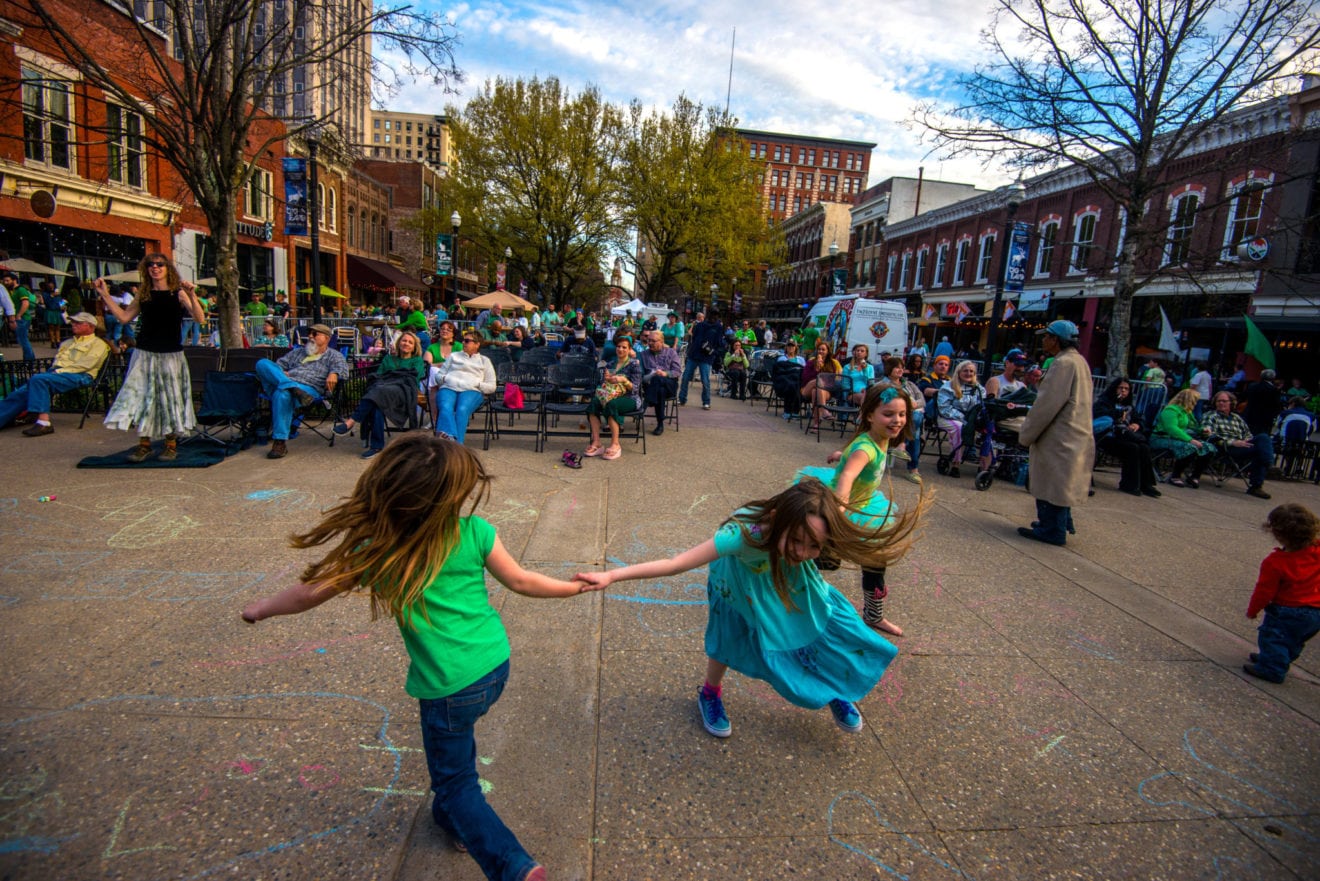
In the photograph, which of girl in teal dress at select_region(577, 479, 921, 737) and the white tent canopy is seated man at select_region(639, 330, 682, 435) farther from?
the white tent canopy

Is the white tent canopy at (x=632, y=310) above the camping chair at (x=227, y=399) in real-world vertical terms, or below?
above

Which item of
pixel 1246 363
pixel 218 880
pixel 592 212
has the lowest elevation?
pixel 218 880

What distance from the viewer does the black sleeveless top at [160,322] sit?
602 centimetres

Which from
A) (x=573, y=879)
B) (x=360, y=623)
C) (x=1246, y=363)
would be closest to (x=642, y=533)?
(x=360, y=623)

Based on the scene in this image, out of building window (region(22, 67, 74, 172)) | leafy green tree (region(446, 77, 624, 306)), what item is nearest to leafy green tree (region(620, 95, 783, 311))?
leafy green tree (region(446, 77, 624, 306))

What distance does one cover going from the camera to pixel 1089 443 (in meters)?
5.62

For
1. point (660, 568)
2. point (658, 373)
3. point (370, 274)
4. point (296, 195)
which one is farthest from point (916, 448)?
point (370, 274)

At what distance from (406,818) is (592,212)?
108 feet

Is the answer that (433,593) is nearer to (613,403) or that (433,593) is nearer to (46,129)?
(613,403)

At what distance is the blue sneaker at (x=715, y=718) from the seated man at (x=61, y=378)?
8192 mm

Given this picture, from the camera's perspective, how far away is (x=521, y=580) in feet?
6.68

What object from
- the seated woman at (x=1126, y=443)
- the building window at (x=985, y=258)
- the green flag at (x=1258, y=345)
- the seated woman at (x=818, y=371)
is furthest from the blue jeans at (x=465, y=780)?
the building window at (x=985, y=258)

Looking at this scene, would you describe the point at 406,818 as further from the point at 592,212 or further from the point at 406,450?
the point at 592,212

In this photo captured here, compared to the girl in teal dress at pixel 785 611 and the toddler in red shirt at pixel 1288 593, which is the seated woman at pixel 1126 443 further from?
the girl in teal dress at pixel 785 611
